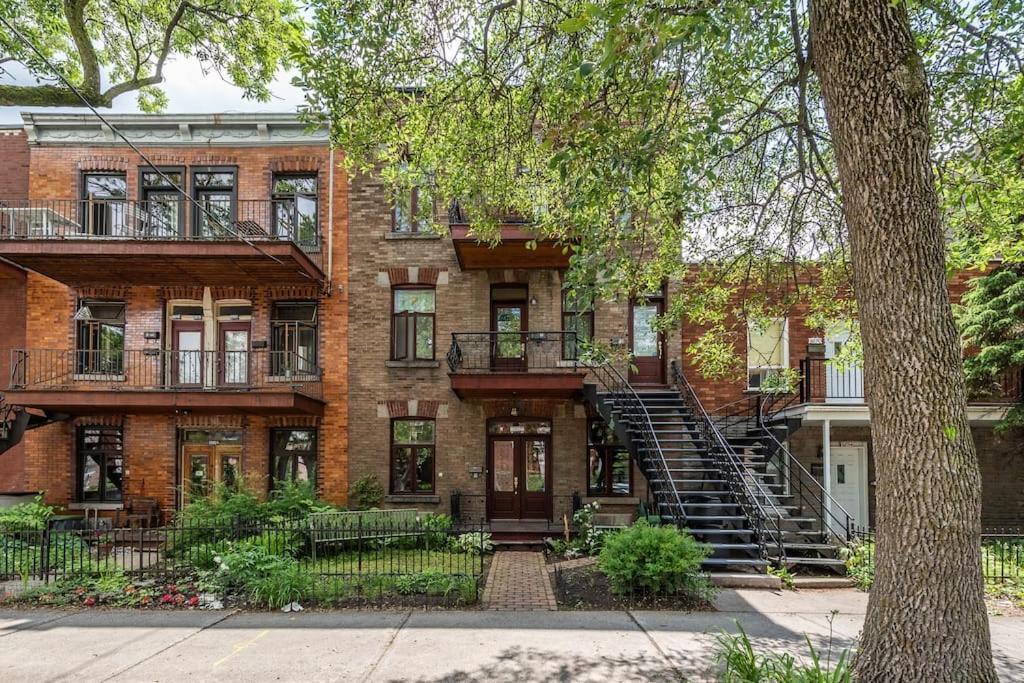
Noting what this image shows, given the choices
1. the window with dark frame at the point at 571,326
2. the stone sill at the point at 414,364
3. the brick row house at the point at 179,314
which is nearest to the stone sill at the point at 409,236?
the brick row house at the point at 179,314

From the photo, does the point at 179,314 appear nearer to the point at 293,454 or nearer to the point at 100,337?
the point at 100,337

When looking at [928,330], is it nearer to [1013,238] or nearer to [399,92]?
[1013,238]

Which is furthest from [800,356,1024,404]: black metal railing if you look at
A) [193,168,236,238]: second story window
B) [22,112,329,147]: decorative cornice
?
[193,168,236,238]: second story window

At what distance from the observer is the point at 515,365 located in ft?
48.1

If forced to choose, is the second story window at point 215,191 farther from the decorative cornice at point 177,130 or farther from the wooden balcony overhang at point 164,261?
the wooden balcony overhang at point 164,261

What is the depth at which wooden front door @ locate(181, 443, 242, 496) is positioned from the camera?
14594 mm

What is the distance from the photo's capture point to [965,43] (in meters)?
7.00

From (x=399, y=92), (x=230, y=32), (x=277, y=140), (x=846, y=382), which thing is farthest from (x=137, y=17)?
(x=846, y=382)

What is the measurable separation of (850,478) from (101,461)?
1831cm

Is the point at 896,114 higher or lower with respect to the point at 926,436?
higher

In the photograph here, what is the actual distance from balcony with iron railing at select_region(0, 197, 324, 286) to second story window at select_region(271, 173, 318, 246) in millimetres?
25

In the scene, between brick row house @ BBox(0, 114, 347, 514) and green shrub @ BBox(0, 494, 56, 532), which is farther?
brick row house @ BBox(0, 114, 347, 514)

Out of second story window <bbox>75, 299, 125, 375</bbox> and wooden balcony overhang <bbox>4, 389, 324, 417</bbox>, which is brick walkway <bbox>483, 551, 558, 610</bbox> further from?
second story window <bbox>75, 299, 125, 375</bbox>

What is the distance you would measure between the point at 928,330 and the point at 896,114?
5.48ft
